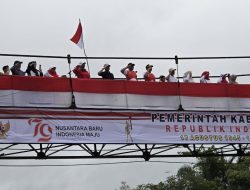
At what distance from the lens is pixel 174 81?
49.5 ft

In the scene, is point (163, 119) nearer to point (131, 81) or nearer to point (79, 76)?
point (131, 81)

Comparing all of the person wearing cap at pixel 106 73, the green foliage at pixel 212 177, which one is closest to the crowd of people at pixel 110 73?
the person wearing cap at pixel 106 73

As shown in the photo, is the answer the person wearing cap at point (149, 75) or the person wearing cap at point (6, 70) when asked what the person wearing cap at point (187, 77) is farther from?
the person wearing cap at point (6, 70)

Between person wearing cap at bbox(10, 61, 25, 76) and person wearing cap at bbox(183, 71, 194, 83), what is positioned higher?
person wearing cap at bbox(10, 61, 25, 76)

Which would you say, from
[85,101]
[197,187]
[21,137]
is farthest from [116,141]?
[197,187]

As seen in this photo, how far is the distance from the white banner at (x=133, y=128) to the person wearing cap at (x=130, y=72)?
102 centimetres

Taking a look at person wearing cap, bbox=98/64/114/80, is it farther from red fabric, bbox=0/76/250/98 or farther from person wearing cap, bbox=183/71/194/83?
person wearing cap, bbox=183/71/194/83

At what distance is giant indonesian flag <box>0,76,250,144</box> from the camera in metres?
13.0

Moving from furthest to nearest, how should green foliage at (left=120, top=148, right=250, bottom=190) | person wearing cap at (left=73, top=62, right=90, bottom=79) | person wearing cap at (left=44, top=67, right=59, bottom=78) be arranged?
green foliage at (left=120, top=148, right=250, bottom=190) → person wearing cap at (left=73, top=62, right=90, bottom=79) → person wearing cap at (left=44, top=67, right=59, bottom=78)

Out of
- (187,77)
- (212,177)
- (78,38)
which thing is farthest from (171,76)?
(212,177)

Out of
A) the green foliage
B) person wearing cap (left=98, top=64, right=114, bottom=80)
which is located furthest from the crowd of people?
the green foliage

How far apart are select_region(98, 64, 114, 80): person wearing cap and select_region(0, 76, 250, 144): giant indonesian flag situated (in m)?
0.34

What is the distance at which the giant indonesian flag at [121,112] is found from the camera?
1301 centimetres

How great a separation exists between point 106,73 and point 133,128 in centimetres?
151
